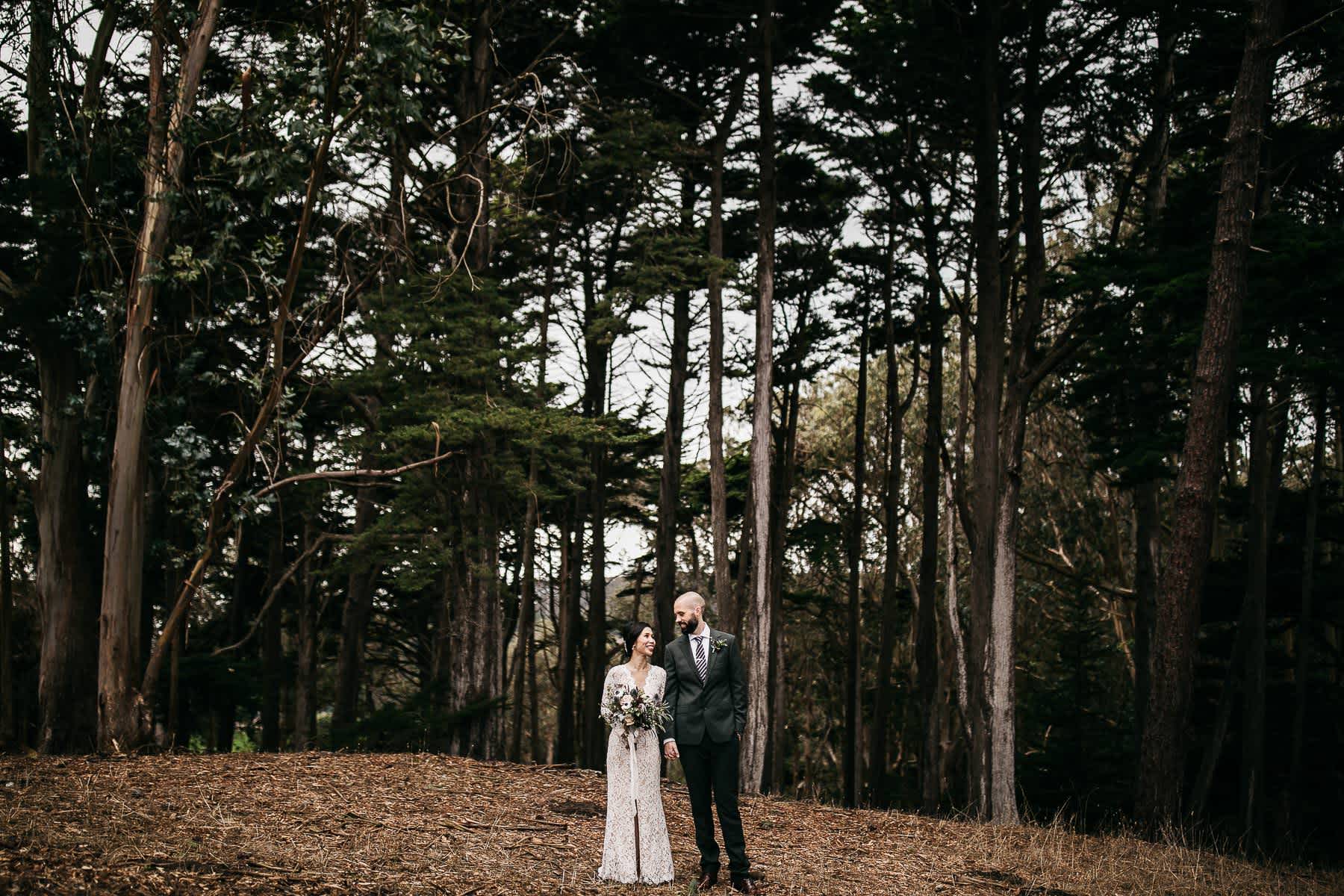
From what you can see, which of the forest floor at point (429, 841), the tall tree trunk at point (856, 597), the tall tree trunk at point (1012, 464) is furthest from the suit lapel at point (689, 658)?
the tall tree trunk at point (856, 597)

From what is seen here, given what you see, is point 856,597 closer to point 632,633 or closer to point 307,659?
point 307,659

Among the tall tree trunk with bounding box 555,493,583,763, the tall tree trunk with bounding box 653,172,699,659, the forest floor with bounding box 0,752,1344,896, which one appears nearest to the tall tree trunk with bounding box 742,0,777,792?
the tall tree trunk with bounding box 653,172,699,659

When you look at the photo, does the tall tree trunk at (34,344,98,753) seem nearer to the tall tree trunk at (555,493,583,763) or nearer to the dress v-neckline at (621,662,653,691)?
the dress v-neckline at (621,662,653,691)

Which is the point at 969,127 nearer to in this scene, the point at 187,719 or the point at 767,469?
the point at 767,469

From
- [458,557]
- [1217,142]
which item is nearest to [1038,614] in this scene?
[1217,142]

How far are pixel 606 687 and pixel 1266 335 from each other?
32.0 feet

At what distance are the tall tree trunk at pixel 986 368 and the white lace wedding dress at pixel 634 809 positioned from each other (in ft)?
27.6

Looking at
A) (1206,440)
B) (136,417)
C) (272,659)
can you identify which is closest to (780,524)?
(272,659)

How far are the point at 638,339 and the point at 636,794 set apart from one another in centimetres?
1667

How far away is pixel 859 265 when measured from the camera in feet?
77.0

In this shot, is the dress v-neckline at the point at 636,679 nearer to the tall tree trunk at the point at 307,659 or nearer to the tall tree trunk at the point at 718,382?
the tall tree trunk at the point at 718,382

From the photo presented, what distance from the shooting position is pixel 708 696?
267 inches

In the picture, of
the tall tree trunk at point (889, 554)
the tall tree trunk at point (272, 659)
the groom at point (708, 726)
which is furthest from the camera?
the tall tree trunk at point (889, 554)

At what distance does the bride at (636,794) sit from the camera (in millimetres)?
6922
